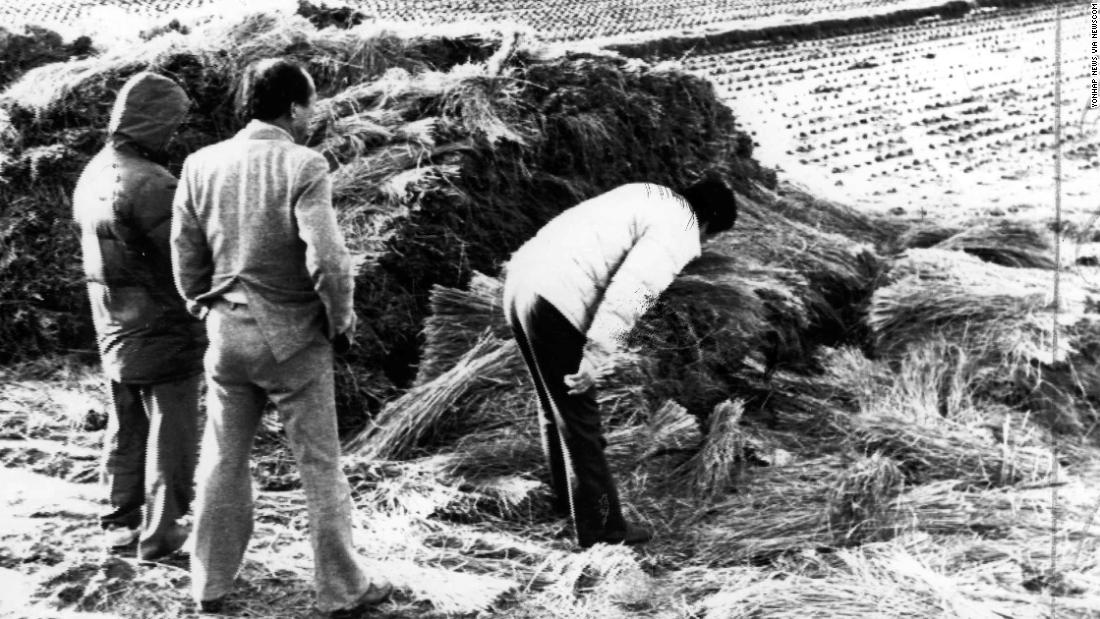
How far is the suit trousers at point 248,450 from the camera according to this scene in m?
3.06

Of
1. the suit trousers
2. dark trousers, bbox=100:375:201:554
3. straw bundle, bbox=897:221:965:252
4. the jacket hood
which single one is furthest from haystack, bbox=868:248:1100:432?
the jacket hood

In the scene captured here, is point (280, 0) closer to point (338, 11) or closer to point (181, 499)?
point (338, 11)

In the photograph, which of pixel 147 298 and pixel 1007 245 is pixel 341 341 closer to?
pixel 147 298

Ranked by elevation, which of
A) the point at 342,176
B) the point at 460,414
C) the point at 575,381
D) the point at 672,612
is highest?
the point at 342,176

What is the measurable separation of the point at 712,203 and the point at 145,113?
5.89 feet

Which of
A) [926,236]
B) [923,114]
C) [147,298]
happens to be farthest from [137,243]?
[923,114]

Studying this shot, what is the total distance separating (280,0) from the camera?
20.7 ft

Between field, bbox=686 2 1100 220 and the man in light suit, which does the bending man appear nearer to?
the man in light suit

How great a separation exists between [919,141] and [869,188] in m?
1.45

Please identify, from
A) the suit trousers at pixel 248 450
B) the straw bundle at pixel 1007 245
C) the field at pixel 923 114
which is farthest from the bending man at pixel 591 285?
the field at pixel 923 114

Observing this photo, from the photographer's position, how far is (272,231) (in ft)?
9.84

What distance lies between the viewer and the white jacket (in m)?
3.40

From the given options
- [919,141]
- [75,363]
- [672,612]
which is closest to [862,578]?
[672,612]

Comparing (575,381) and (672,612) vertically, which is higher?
(575,381)
